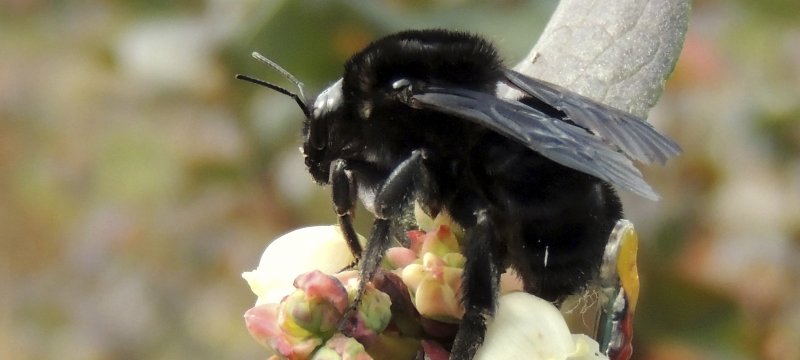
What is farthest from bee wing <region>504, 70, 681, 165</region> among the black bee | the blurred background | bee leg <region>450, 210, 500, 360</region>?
the blurred background

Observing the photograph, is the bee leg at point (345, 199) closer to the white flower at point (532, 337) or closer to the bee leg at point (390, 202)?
the bee leg at point (390, 202)

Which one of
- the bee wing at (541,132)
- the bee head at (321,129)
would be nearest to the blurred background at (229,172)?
the bee head at (321,129)

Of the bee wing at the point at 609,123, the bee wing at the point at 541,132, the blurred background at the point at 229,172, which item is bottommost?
the blurred background at the point at 229,172

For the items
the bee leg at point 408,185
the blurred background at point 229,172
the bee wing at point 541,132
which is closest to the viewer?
the bee wing at point 541,132

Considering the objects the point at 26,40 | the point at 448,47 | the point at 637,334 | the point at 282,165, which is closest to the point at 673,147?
the point at 448,47

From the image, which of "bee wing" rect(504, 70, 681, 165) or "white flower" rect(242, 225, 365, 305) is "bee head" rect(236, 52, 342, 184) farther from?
"bee wing" rect(504, 70, 681, 165)

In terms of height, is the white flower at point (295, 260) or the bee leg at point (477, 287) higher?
the bee leg at point (477, 287)

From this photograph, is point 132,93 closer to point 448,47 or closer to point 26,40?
point 26,40
